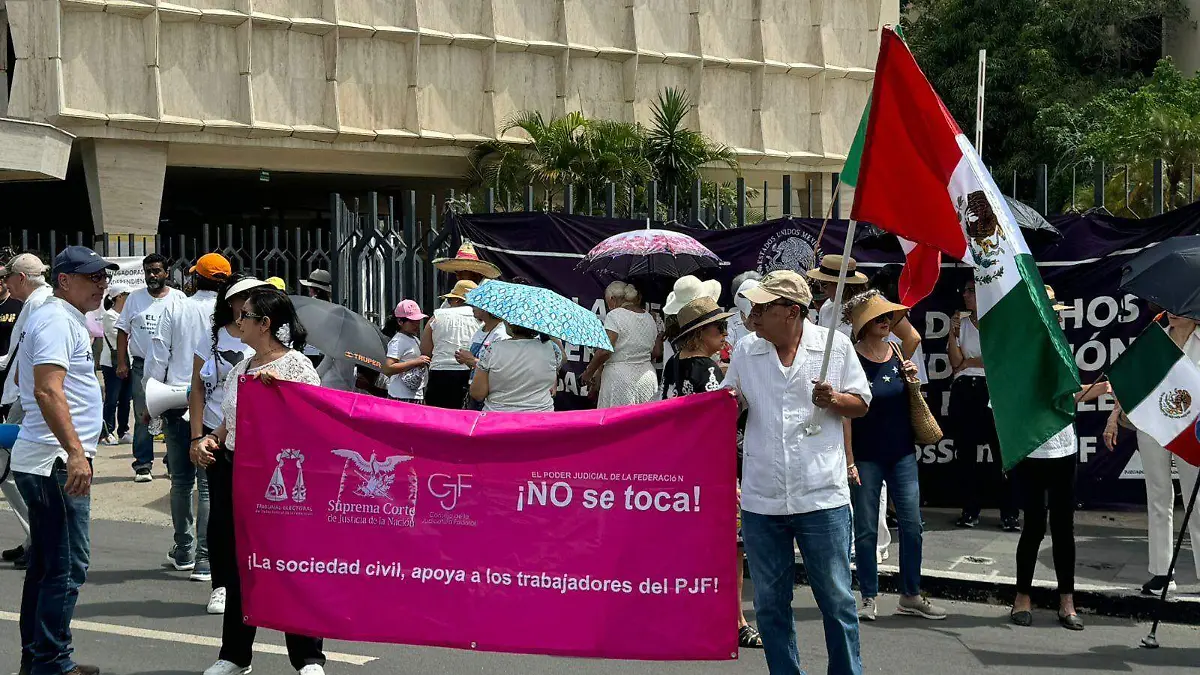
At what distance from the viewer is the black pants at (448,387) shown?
1033 cm

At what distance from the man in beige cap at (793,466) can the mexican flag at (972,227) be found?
56 cm

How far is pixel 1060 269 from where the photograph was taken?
1000cm

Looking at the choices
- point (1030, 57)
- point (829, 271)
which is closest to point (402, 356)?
point (829, 271)

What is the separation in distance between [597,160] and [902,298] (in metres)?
21.2

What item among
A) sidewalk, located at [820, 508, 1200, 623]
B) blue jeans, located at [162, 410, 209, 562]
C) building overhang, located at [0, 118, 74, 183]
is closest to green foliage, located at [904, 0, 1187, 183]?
building overhang, located at [0, 118, 74, 183]

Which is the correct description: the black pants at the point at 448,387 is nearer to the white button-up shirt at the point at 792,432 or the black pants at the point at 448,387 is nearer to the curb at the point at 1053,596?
the curb at the point at 1053,596

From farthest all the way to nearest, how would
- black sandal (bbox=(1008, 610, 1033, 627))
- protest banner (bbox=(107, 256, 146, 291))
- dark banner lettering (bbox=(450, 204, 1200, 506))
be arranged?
→ protest banner (bbox=(107, 256, 146, 291))
dark banner lettering (bbox=(450, 204, 1200, 506))
black sandal (bbox=(1008, 610, 1033, 627))

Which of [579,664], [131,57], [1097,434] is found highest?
[131,57]

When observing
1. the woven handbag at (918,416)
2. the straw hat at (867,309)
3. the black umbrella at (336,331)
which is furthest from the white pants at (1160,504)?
the black umbrella at (336,331)

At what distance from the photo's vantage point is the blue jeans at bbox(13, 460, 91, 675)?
593 centimetres

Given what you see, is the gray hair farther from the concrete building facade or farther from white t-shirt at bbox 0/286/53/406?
the concrete building facade

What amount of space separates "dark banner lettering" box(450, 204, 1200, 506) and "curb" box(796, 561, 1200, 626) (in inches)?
81.0

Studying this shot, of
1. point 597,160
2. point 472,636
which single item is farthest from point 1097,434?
point 597,160

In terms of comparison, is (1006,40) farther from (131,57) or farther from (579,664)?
(579,664)
